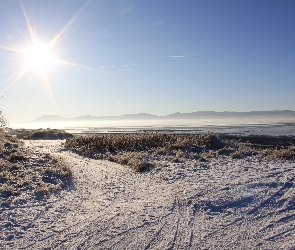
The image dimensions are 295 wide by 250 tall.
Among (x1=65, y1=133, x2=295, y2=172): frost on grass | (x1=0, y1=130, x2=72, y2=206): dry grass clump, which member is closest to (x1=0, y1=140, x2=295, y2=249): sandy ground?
(x1=0, y1=130, x2=72, y2=206): dry grass clump

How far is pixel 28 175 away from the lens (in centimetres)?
1025

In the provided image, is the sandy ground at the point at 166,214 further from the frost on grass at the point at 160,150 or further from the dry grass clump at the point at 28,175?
the frost on grass at the point at 160,150

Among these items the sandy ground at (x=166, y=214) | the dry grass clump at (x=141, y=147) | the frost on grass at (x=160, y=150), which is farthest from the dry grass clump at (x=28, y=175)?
the dry grass clump at (x=141, y=147)

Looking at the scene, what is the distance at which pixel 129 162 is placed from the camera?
1410 cm

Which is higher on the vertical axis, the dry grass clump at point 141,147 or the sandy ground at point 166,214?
the dry grass clump at point 141,147

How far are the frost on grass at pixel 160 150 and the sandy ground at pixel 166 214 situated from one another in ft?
9.69

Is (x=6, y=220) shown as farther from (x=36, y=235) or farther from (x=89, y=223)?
(x=89, y=223)

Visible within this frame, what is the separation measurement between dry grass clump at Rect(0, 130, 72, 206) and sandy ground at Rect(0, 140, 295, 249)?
1.67 feet

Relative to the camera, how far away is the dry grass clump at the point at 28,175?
8.56 m

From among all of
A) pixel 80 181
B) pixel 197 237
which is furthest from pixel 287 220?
pixel 80 181

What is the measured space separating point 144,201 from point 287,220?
3.65 metres

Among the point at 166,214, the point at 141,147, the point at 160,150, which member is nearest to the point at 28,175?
the point at 166,214

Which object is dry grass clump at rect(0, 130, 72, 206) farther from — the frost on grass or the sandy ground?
the frost on grass

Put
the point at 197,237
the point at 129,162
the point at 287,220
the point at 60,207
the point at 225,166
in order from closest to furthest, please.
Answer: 1. the point at 197,237
2. the point at 287,220
3. the point at 60,207
4. the point at 225,166
5. the point at 129,162
